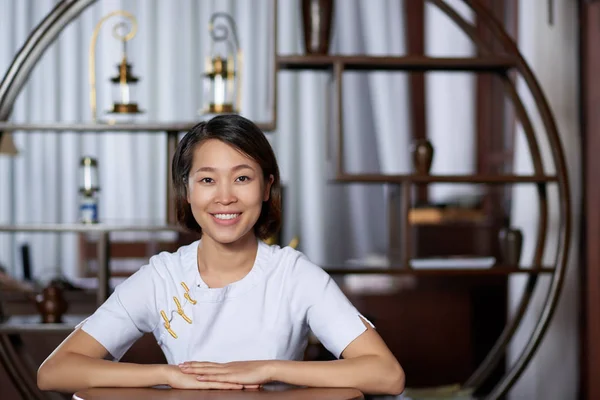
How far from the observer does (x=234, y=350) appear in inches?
73.7

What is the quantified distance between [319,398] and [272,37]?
1.91 m

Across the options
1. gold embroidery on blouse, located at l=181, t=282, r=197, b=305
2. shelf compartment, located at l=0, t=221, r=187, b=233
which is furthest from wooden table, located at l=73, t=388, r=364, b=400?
shelf compartment, located at l=0, t=221, r=187, b=233

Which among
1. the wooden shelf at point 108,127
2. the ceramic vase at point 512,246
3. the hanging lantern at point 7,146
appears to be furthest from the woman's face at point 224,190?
the hanging lantern at point 7,146

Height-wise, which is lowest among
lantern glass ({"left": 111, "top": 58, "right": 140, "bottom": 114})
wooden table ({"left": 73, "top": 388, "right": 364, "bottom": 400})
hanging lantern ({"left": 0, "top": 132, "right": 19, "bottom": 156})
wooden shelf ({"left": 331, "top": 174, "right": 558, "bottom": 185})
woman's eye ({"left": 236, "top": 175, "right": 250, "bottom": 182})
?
wooden table ({"left": 73, "top": 388, "right": 364, "bottom": 400})

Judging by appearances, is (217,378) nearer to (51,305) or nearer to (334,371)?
(334,371)

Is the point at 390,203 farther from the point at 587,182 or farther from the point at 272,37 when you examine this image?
the point at 272,37

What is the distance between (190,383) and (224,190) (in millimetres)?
410

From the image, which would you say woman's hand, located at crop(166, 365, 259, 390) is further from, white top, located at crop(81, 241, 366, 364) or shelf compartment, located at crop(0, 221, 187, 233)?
shelf compartment, located at crop(0, 221, 187, 233)

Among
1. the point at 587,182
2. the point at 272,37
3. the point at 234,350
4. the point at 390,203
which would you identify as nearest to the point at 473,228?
the point at 390,203

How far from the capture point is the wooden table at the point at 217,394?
5.13ft

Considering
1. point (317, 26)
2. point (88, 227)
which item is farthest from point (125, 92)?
point (317, 26)

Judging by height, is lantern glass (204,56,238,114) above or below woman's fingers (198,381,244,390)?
above

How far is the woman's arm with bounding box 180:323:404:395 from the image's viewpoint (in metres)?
1.65

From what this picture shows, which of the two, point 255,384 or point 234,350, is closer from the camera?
point 255,384
